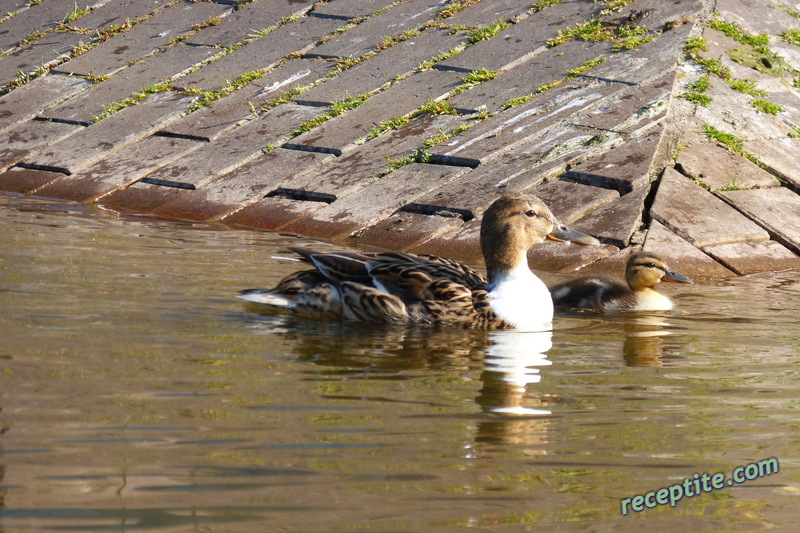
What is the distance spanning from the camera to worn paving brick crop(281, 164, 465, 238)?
7.55 metres

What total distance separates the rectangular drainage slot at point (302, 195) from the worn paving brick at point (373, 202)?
0.29 ft

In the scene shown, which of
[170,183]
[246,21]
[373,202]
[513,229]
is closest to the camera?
[513,229]

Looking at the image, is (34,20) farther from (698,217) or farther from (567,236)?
(567,236)

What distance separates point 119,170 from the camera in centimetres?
878

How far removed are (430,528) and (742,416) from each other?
4.64 ft

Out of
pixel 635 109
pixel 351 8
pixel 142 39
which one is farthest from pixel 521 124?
pixel 142 39

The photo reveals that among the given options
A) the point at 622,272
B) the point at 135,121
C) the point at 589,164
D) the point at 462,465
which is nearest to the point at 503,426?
the point at 462,465

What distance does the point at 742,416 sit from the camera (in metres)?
3.74

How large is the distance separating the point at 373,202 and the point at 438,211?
516 millimetres

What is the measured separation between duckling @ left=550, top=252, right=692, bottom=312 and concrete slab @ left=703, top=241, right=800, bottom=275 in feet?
2.05

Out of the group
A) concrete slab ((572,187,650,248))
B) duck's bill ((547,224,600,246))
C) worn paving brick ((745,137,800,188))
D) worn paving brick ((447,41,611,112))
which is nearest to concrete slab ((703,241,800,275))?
concrete slab ((572,187,650,248))

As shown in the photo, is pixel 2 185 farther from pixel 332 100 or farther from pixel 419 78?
pixel 419 78

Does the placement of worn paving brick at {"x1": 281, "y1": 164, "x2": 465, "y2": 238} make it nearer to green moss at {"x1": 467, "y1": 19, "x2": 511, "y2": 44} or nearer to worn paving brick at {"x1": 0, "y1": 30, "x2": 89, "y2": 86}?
green moss at {"x1": 467, "y1": 19, "x2": 511, "y2": 44}

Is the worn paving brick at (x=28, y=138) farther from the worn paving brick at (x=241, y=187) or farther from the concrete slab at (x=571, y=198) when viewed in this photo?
the concrete slab at (x=571, y=198)
